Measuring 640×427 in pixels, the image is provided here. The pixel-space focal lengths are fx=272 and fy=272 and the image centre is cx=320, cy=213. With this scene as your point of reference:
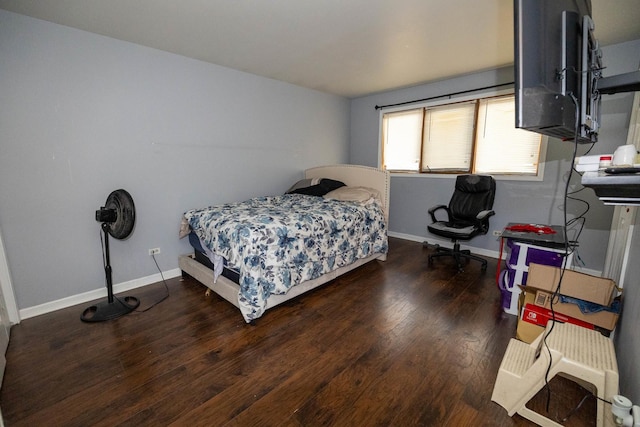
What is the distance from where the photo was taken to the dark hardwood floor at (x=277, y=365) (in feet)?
4.36

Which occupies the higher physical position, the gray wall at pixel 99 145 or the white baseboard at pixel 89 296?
the gray wall at pixel 99 145

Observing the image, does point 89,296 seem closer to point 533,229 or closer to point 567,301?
point 567,301

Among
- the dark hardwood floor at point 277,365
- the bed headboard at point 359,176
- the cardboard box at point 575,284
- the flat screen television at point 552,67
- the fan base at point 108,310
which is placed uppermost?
the flat screen television at point 552,67

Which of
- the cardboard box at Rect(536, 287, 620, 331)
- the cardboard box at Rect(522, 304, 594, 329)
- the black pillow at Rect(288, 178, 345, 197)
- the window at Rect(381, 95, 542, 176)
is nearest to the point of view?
the cardboard box at Rect(536, 287, 620, 331)

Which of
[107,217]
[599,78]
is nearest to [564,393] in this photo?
[599,78]

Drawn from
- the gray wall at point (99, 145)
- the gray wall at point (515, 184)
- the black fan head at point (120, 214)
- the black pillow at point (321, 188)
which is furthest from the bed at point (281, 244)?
the gray wall at point (515, 184)

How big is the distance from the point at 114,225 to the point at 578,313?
10.9 ft

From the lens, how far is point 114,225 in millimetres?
2164

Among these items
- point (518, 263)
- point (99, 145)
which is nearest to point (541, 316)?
point (518, 263)

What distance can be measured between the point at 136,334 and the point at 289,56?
285 centimetres

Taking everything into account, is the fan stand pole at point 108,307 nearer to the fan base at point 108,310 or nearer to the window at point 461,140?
the fan base at point 108,310

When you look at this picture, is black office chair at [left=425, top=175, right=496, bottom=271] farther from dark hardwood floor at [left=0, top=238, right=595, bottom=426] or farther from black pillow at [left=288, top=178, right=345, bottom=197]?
black pillow at [left=288, top=178, right=345, bottom=197]

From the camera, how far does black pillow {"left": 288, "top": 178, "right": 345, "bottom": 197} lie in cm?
357

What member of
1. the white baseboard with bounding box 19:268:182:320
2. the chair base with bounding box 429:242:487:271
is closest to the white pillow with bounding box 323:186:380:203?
the chair base with bounding box 429:242:487:271
